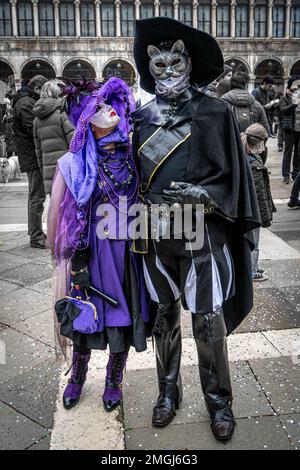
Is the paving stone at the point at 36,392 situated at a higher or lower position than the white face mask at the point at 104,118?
lower

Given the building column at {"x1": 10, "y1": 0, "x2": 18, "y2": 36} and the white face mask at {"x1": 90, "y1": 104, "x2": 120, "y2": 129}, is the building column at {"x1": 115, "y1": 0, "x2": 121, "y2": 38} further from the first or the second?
the white face mask at {"x1": 90, "y1": 104, "x2": 120, "y2": 129}

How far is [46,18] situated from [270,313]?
40.8 meters

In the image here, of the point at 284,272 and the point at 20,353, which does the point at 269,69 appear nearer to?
the point at 284,272

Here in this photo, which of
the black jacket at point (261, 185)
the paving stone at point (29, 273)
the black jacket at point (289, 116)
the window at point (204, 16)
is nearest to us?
the black jacket at point (261, 185)

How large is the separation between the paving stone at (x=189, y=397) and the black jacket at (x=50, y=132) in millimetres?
2978

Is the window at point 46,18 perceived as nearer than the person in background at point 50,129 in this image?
No

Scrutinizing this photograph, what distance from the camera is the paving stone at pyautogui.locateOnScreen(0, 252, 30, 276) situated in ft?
18.1

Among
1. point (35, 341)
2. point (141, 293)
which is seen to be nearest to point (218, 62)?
point (141, 293)

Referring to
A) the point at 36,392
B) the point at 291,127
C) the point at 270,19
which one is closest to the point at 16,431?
the point at 36,392

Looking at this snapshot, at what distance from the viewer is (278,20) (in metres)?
41.7

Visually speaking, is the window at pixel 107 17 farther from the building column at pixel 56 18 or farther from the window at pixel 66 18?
the building column at pixel 56 18

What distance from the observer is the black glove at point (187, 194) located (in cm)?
244

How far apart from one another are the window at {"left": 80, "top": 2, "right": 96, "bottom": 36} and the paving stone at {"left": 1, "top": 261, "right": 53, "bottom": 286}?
3823cm

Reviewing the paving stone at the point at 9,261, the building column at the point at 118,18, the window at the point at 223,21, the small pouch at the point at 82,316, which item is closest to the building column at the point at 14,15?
the building column at the point at 118,18
